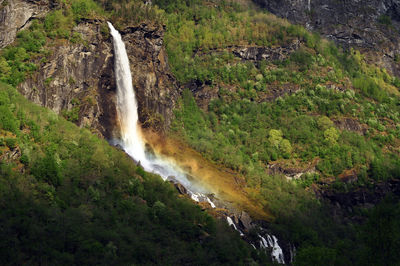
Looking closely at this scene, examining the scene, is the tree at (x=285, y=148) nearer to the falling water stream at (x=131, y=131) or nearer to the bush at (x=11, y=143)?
the falling water stream at (x=131, y=131)

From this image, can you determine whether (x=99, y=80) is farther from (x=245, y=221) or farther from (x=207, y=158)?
(x=245, y=221)

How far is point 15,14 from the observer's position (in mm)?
141000

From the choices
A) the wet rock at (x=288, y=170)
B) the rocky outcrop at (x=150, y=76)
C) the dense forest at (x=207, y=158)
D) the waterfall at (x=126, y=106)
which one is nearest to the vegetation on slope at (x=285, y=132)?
the dense forest at (x=207, y=158)

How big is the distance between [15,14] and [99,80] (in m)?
24.0

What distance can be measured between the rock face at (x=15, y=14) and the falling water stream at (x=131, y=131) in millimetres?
20233

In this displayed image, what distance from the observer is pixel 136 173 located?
124 meters

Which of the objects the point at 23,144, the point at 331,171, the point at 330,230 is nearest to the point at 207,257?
the point at 23,144

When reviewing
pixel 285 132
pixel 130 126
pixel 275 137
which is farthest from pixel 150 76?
pixel 285 132

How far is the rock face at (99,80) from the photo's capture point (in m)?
139

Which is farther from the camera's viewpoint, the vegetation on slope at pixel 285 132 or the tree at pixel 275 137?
the tree at pixel 275 137

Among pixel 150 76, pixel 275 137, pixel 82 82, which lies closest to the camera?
A: pixel 82 82

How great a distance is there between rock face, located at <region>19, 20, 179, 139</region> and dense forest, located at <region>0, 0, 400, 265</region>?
2310 mm

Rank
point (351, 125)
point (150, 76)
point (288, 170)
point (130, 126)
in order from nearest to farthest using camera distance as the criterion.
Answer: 1. point (130, 126)
2. point (288, 170)
3. point (150, 76)
4. point (351, 125)

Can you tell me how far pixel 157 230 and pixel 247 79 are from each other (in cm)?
9239
